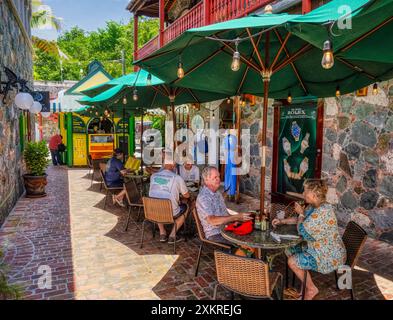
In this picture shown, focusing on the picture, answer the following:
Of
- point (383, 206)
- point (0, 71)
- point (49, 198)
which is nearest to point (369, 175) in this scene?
point (383, 206)

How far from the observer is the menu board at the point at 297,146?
6512 millimetres

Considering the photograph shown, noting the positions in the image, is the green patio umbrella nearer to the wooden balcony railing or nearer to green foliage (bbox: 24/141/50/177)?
the wooden balcony railing

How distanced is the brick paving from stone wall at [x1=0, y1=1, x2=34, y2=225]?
608 millimetres

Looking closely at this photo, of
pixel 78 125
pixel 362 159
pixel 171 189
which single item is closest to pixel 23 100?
pixel 171 189

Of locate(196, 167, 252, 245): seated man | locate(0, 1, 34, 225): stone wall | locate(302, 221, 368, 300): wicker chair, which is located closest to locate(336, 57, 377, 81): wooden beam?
locate(302, 221, 368, 300): wicker chair

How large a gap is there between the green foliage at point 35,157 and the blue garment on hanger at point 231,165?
4716 millimetres

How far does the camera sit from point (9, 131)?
271 inches

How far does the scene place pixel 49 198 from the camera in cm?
816

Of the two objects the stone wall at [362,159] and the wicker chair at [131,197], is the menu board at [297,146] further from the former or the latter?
the wicker chair at [131,197]

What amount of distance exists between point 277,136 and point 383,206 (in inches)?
119

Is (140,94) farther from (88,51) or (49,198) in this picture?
(88,51)

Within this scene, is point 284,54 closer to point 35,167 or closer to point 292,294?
point 292,294

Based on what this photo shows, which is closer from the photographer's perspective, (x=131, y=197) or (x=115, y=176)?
(x=131, y=197)

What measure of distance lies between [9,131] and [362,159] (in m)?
7.19
